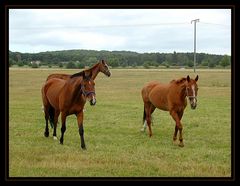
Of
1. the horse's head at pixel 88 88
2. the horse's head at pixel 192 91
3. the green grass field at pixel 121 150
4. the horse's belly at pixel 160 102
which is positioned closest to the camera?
the green grass field at pixel 121 150

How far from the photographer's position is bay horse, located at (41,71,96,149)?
28.4 ft

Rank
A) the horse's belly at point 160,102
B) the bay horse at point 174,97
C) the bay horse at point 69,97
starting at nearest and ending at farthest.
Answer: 1. the bay horse at point 69,97
2. the bay horse at point 174,97
3. the horse's belly at point 160,102

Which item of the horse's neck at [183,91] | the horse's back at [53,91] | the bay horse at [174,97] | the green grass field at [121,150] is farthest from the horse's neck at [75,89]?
the horse's neck at [183,91]

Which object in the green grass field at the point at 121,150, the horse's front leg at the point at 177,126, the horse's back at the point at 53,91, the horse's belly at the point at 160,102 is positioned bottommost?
the green grass field at the point at 121,150

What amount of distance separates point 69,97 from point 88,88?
3.04 feet

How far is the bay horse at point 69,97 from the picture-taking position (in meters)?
8.64

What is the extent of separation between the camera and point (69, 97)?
9.33m

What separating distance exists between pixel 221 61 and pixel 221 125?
2140 cm

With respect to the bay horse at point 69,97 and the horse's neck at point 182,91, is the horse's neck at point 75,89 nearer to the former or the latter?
the bay horse at point 69,97

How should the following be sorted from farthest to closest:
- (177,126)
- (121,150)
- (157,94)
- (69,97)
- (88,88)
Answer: (157,94), (177,126), (69,97), (121,150), (88,88)

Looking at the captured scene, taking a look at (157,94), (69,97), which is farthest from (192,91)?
(69,97)

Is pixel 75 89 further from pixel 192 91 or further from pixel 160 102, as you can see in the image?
pixel 192 91
